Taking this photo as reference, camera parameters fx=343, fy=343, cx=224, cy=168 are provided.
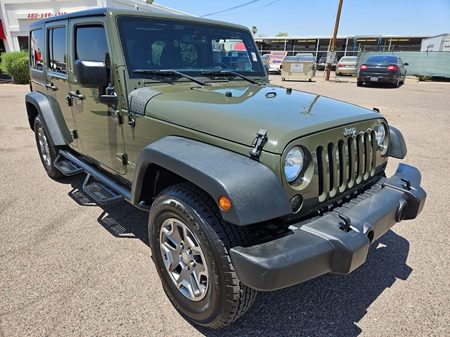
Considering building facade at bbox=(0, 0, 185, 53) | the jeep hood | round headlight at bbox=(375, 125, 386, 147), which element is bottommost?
round headlight at bbox=(375, 125, 386, 147)

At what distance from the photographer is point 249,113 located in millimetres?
2252

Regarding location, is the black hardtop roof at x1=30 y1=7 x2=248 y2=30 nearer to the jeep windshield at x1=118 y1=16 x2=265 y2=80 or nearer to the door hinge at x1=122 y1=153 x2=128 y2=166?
the jeep windshield at x1=118 y1=16 x2=265 y2=80

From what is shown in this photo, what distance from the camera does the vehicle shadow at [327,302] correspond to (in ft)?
7.47

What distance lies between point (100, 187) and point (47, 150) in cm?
170

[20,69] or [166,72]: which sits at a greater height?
[166,72]

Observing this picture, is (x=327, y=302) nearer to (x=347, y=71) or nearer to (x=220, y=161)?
(x=220, y=161)

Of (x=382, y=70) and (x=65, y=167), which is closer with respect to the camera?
(x=65, y=167)

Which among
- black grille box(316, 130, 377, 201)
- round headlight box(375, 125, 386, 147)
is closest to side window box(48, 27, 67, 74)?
black grille box(316, 130, 377, 201)

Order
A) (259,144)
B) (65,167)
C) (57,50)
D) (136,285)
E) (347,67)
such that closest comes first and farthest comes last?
(259,144) → (136,285) → (57,50) → (65,167) → (347,67)

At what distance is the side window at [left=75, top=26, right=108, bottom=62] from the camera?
299 cm

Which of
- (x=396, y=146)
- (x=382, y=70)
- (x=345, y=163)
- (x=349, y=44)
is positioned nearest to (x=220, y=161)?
(x=345, y=163)

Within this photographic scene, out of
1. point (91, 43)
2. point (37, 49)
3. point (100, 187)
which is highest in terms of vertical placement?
point (91, 43)

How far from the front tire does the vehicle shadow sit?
24 cm

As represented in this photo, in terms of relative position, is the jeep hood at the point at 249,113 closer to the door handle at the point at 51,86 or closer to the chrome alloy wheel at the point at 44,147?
the door handle at the point at 51,86
